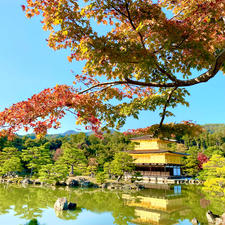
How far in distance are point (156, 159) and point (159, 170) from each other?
1266 millimetres

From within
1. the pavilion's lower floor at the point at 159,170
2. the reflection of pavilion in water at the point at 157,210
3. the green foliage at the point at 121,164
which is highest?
the green foliage at the point at 121,164

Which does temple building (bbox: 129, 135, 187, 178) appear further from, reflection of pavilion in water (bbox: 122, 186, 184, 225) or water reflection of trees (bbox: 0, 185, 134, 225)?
water reflection of trees (bbox: 0, 185, 134, 225)

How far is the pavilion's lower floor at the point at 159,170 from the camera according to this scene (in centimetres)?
2055

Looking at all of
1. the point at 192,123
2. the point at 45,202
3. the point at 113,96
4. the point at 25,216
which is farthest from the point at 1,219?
the point at 192,123

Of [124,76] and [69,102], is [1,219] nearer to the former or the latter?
Answer: [69,102]

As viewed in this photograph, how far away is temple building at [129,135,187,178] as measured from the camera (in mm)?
20516

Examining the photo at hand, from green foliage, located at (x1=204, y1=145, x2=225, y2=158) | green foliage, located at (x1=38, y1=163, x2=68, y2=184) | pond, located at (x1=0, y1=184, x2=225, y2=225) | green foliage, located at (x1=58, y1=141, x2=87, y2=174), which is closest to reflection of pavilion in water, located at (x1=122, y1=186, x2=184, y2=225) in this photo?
pond, located at (x1=0, y1=184, x2=225, y2=225)

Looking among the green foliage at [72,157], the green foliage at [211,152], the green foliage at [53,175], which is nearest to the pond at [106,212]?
the green foliage at [53,175]

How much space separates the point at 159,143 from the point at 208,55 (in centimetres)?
1954

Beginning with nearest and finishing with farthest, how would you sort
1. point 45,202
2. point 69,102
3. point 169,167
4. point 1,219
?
point 69,102 < point 1,219 < point 45,202 < point 169,167

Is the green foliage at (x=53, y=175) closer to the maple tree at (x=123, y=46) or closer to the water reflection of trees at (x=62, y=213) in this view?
the water reflection of trees at (x=62, y=213)

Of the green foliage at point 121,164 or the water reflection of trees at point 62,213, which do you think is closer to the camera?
the water reflection of trees at point 62,213

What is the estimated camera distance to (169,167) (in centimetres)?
2127

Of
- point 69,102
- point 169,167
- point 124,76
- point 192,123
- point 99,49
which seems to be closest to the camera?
point 99,49
